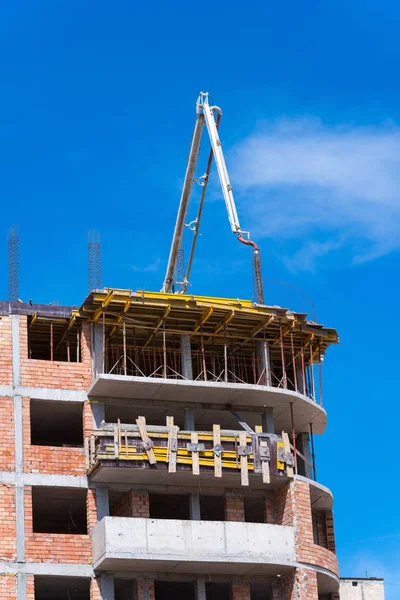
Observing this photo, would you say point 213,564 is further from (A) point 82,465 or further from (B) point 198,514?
(A) point 82,465

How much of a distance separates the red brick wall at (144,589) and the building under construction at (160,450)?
5cm

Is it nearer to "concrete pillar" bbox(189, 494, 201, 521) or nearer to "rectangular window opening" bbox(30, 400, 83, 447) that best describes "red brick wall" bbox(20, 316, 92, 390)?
"rectangular window opening" bbox(30, 400, 83, 447)

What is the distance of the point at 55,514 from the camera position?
200 ft

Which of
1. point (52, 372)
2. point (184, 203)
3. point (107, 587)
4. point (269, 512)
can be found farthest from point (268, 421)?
point (184, 203)

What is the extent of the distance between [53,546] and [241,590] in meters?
8.22

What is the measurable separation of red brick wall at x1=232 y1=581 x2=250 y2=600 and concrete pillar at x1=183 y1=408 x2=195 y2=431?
22.4ft

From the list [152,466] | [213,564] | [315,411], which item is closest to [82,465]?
[152,466]

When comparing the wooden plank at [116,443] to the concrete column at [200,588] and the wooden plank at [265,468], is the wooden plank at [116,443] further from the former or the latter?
the concrete column at [200,588]

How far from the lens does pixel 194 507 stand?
57.4 meters

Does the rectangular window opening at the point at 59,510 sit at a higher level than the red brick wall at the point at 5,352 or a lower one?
lower

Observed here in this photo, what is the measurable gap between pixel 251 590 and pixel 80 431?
34.7ft

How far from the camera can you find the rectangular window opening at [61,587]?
55.0 meters

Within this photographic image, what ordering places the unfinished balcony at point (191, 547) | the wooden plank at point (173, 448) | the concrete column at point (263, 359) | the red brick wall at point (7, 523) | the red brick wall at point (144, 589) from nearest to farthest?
the unfinished balcony at point (191, 547) → the red brick wall at point (7, 523) → the red brick wall at point (144, 589) → the wooden plank at point (173, 448) → the concrete column at point (263, 359)

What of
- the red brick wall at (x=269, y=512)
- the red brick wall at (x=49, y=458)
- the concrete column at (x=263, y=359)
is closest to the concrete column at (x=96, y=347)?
the red brick wall at (x=49, y=458)
